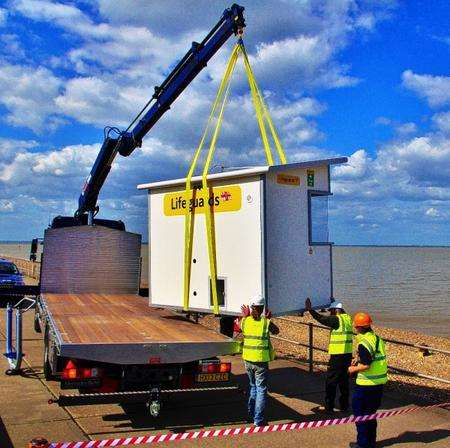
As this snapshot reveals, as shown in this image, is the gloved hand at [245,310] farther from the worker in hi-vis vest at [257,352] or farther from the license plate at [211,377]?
the license plate at [211,377]

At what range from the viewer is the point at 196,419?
7.60m

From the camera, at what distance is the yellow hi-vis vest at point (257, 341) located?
23.9 feet

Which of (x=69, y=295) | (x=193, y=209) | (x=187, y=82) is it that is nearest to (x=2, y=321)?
(x=69, y=295)

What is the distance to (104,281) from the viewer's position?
13250 millimetres

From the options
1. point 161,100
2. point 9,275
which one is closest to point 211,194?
point 161,100

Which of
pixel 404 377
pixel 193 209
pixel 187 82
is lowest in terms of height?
pixel 404 377

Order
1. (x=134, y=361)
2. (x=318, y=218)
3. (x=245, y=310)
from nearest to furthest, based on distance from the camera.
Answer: (x=134, y=361)
(x=245, y=310)
(x=318, y=218)

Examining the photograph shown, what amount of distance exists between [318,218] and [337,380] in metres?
2.54

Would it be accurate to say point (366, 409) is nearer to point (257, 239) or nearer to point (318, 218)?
point (257, 239)

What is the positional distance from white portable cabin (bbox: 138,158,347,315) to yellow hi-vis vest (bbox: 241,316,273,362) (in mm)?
790

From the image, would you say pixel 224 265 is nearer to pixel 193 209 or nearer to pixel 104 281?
pixel 193 209

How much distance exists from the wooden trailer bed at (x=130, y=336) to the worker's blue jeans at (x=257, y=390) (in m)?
0.36

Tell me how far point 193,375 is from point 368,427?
7.08ft

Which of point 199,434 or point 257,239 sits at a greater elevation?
point 257,239
